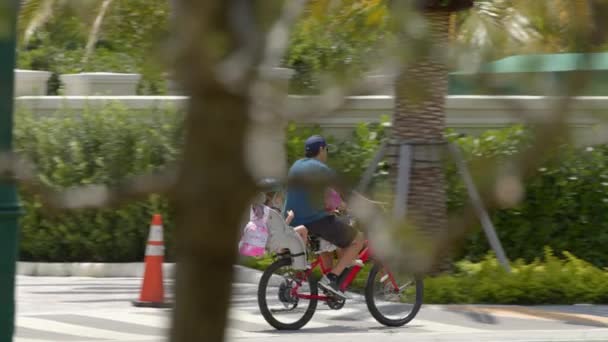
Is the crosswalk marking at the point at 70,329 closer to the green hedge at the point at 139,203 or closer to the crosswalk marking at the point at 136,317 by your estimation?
the crosswalk marking at the point at 136,317

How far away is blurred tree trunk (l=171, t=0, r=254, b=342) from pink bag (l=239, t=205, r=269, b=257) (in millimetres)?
7663

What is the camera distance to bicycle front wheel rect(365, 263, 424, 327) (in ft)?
35.2

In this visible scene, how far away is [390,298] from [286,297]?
890mm

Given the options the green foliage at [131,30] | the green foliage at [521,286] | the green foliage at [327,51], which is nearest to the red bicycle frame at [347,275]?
the green foliage at [521,286]

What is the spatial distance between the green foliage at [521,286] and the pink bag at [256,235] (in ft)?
8.08

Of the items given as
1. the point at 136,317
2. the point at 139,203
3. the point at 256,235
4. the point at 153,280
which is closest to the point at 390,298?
the point at 256,235

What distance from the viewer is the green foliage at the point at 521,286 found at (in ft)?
40.3

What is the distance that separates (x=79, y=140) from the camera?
16.1 metres

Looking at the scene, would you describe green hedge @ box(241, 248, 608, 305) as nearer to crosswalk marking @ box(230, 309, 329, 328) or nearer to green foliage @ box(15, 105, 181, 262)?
crosswalk marking @ box(230, 309, 329, 328)

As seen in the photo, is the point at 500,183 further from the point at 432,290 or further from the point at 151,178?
the point at 432,290

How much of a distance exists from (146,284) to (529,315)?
11.8 feet

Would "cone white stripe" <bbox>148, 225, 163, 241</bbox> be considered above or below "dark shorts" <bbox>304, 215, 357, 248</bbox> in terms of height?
below

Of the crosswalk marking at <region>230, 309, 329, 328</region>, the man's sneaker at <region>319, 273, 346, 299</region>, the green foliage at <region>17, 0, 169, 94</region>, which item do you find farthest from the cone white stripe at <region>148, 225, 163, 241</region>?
the green foliage at <region>17, 0, 169, 94</region>

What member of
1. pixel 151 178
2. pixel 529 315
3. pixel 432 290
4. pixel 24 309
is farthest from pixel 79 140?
pixel 151 178
